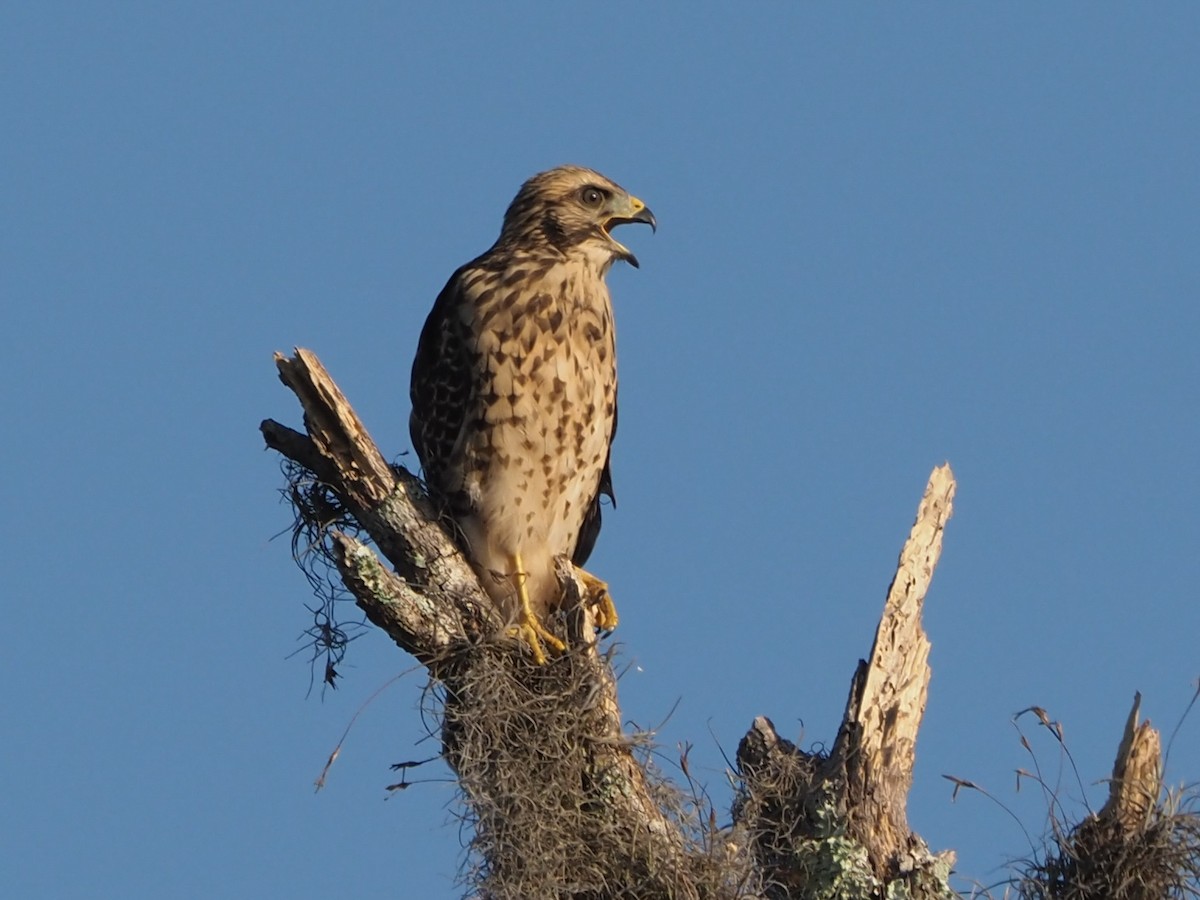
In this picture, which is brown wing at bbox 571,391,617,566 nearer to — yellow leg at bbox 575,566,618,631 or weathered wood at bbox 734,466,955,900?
yellow leg at bbox 575,566,618,631

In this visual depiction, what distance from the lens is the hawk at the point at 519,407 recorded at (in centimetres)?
602

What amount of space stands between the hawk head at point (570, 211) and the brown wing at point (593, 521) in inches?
29.1

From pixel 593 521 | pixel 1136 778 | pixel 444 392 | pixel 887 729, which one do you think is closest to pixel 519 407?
pixel 444 392

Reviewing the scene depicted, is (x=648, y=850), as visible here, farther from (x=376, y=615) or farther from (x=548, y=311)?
(x=548, y=311)

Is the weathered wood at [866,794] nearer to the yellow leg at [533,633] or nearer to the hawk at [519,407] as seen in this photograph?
the yellow leg at [533,633]

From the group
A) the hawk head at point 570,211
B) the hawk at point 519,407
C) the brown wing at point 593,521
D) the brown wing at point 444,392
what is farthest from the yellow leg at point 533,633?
the hawk head at point 570,211

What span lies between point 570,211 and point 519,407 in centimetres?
98

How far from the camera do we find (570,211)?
660 centimetres

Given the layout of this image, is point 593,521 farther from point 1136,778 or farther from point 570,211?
point 1136,778

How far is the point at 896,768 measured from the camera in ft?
16.0

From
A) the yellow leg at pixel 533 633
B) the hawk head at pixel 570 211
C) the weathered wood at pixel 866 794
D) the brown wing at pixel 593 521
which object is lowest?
the weathered wood at pixel 866 794

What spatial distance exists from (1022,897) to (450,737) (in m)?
1.74

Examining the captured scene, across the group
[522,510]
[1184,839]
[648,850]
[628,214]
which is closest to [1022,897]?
[1184,839]

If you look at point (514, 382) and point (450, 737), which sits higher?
point (514, 382)
